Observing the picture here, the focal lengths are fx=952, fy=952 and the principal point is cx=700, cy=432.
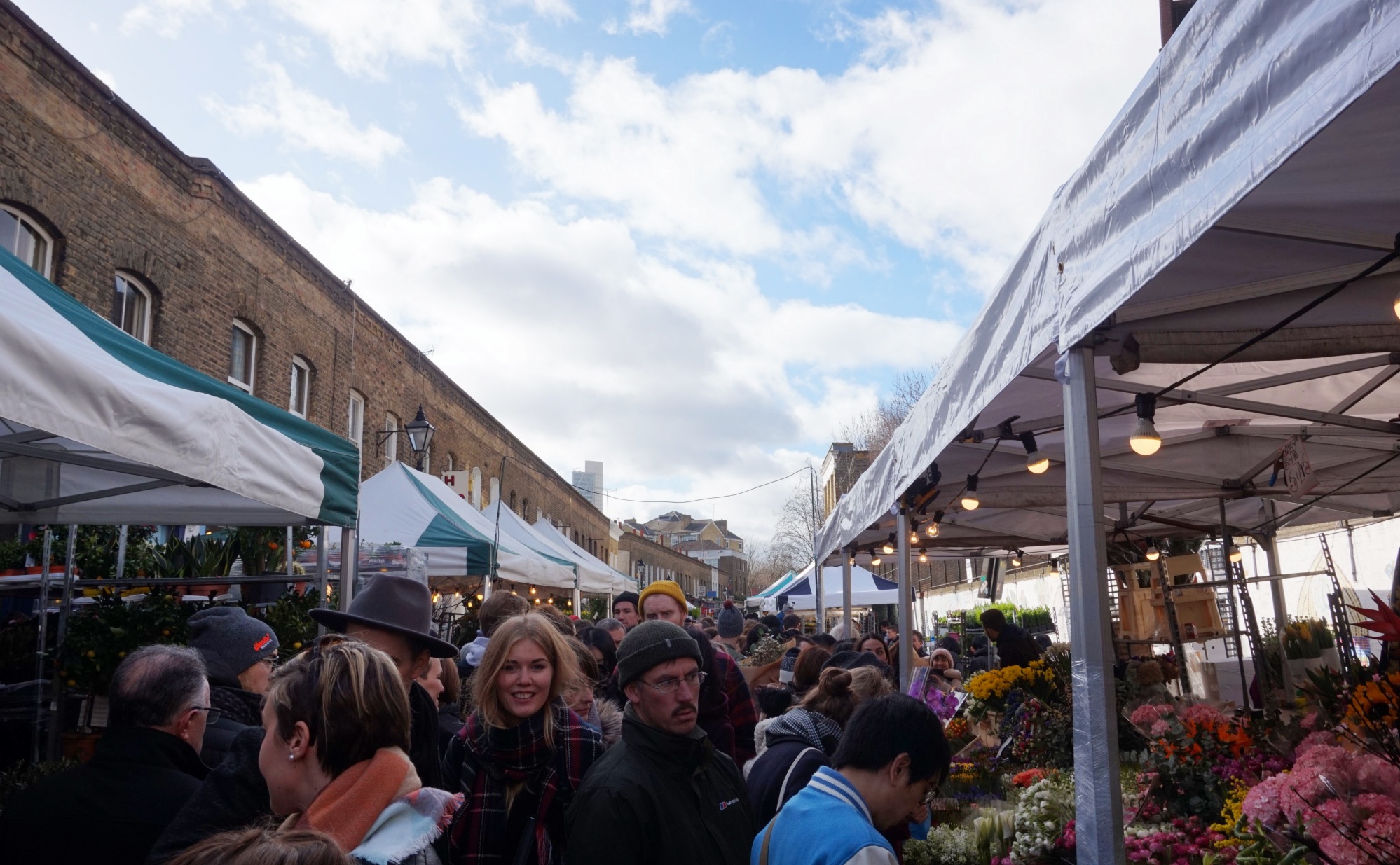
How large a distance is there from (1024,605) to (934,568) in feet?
56.5

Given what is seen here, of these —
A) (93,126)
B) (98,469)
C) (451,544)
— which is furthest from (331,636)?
(93,126)

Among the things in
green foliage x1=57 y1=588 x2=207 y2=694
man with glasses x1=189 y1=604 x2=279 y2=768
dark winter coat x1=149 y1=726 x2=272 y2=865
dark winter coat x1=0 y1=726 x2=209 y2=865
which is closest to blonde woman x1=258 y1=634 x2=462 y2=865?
dark winter coat x1=149 y1=726 x2=272 y2=865

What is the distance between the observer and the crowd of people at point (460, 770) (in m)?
2.37

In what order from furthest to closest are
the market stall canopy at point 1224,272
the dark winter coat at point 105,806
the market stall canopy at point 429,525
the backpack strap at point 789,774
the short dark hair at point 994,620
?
the market stall canopy at point 429,525, the short dark hair at point 994,620, the backpack strap at point 789,774, the dark winter coat at point 105,806, the market stall canopy at point 1224,272

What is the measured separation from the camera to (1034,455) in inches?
264

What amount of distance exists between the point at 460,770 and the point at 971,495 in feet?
18.8

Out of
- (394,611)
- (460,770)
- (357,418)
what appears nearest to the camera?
(460,770)

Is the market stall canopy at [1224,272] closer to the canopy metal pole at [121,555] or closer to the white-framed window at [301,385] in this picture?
the canopy metal pole at [121,555]

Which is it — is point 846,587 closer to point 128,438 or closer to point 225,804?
point 128,438

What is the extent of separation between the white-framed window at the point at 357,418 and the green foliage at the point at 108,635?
12.7 meters

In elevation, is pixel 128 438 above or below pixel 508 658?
above

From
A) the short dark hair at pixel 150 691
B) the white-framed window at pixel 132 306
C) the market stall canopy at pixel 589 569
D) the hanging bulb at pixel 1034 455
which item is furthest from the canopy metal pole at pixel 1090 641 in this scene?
the market stall canopy at pixel 589 569

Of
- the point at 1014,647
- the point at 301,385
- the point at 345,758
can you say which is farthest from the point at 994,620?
the point at 301,385

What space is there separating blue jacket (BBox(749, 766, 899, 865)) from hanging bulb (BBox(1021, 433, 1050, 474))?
416cm
